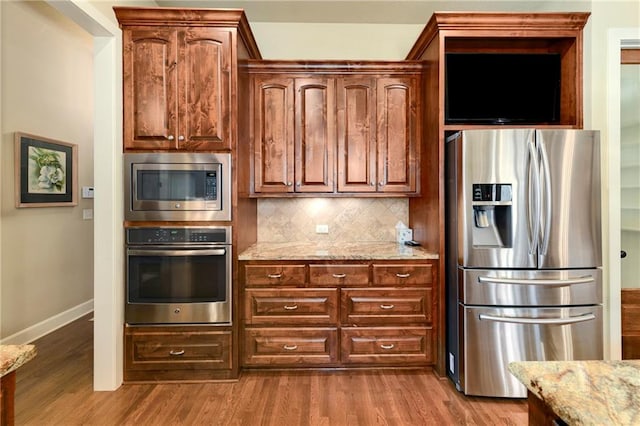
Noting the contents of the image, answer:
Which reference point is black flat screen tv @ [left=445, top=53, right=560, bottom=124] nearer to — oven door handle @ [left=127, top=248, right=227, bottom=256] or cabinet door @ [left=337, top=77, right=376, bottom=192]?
cabinet door @ [left=337, top=77, right=376, bottom=192]

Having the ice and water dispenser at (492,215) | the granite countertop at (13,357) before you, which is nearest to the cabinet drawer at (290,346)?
the ice and water dispenser at (492,215)

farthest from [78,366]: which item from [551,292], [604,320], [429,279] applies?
[604,320]

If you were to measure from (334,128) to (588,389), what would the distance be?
2498mm

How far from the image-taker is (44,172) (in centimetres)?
341

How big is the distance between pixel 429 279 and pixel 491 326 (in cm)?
51

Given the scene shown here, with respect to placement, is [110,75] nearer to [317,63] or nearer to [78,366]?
[317,63]

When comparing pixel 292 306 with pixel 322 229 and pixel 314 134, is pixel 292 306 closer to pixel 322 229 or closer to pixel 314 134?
pixel 322 229

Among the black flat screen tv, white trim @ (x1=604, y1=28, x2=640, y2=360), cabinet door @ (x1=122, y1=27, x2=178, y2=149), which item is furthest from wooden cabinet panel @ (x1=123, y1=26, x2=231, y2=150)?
white trim @ (x1=604, y1=28, x2=640, y2=360)

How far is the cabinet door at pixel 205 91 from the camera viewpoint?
96.6 inches

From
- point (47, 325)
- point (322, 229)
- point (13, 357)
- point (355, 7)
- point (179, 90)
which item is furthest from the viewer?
point (47, 325)

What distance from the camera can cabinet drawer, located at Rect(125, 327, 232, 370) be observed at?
2.46 meters

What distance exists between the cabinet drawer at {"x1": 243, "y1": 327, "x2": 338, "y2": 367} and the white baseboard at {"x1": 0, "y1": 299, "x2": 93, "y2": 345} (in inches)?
88.2

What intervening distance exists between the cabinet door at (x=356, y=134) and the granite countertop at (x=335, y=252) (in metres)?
0.52

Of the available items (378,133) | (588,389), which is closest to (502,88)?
(378,133)
